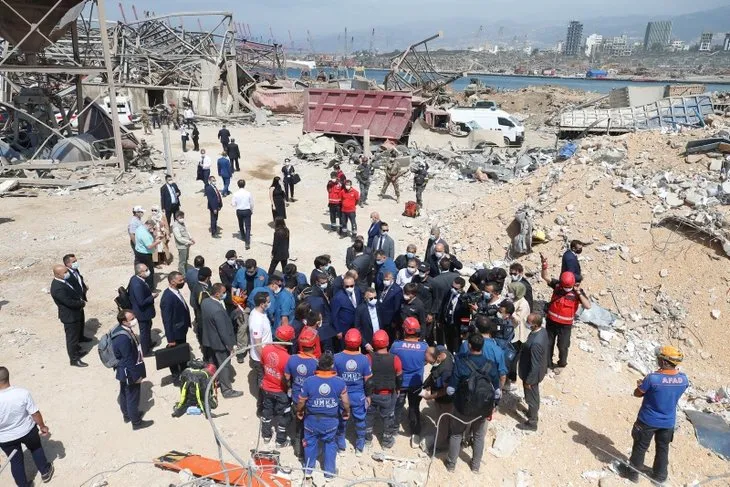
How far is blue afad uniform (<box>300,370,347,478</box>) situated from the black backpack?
1132mm

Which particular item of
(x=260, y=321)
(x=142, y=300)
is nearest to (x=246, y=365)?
(x=260, y=321)

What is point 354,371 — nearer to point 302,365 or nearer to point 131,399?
point 302,365

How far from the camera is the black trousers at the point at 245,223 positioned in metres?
10.6

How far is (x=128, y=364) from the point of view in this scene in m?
5.13

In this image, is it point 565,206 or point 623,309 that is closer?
point 623,309

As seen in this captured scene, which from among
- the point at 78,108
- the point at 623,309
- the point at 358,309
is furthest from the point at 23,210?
the point at 623,309

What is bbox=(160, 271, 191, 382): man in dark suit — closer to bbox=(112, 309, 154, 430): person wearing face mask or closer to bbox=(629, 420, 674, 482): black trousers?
bbox=(112, 309, 154, 430): person wearing face mask

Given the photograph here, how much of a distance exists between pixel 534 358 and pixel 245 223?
728cm

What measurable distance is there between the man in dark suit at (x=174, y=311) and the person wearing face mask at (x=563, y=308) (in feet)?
15.5

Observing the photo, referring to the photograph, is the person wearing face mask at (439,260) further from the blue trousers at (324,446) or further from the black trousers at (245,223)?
the black trousers at (245,223)

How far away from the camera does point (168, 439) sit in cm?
541

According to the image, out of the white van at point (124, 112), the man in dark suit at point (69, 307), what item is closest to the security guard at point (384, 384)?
the man in dark suit at point (69, 307)

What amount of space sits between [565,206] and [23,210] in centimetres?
1369

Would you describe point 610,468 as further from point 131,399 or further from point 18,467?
point 18,467
